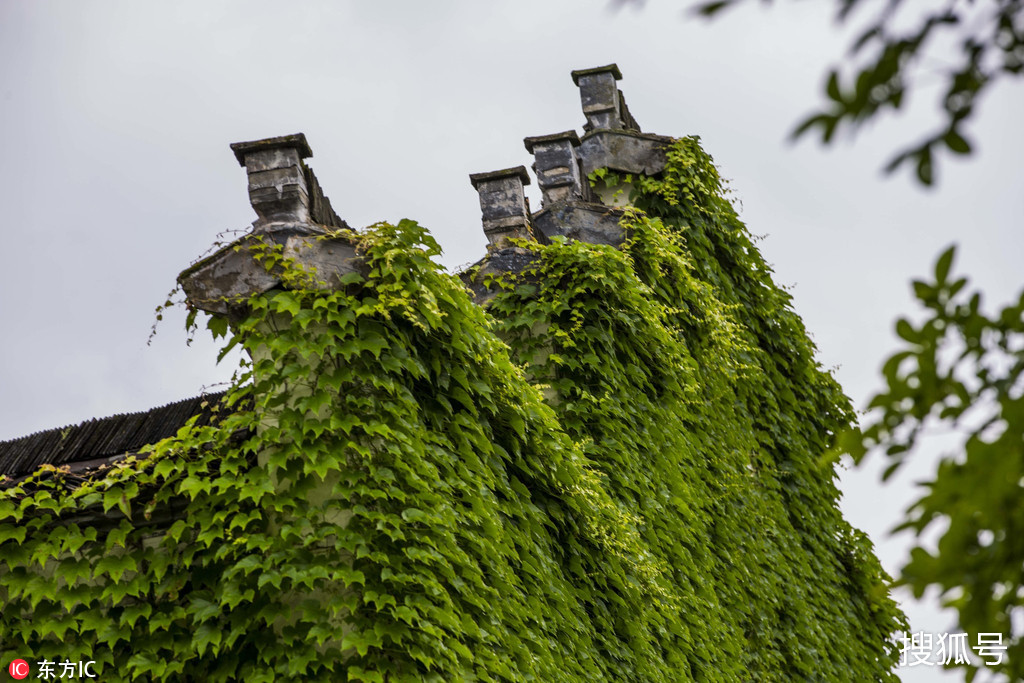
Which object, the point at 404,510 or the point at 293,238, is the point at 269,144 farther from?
the point at 404,510

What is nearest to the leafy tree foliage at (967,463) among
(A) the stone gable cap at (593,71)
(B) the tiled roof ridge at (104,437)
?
(B) the tiled roof ridge at (104,437)

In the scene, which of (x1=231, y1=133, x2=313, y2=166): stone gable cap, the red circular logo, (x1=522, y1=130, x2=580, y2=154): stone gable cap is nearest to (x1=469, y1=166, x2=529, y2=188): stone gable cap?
(x1=522, y1=130, x2=580, y2=154): stone gable cap

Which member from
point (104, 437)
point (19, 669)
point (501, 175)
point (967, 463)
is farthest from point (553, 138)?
point (967, 463)

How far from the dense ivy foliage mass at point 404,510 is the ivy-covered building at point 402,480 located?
1cm

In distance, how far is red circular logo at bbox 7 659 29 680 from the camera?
3900 mm

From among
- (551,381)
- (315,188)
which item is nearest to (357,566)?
(315,188)

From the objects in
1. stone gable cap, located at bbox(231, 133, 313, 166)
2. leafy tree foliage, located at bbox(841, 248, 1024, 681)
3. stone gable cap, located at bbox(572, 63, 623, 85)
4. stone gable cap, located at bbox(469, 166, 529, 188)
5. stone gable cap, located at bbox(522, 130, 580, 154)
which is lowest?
leafy tree foliage, located at bbox(841, 248, 1024, 681)

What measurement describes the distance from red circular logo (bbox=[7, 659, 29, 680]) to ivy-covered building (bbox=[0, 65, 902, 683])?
0.08 metres

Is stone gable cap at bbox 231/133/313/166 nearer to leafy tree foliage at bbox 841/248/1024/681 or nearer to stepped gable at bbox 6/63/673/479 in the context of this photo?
stepped gable at bbox 6/63/673/479

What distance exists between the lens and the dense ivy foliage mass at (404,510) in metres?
3.90

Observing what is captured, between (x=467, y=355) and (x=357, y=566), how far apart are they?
3.78 ft

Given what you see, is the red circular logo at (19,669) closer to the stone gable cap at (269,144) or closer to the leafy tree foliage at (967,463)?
the stone gable cap at (269,144)

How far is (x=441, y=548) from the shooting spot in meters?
4.14

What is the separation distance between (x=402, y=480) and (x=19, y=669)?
152 cm
